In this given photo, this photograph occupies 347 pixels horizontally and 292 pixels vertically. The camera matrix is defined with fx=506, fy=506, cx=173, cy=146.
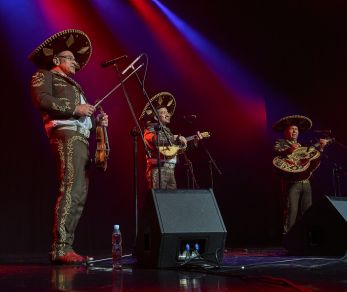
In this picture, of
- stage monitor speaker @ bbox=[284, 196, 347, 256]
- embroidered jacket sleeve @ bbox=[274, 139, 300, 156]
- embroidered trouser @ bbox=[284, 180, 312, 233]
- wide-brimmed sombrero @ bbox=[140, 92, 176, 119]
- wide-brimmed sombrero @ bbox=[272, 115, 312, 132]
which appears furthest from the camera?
wide-brimmed sombrero @ bbox=[272, 115, 312, 132]

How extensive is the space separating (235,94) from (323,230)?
5049 millimetres

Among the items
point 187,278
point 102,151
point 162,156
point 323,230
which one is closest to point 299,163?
point 162,156

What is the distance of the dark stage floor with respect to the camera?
8.71 ft

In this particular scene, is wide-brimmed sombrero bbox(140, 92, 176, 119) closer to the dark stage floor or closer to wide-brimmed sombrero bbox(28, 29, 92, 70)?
wide-brimmed sombrero bbox(28, 29, 92, 70)

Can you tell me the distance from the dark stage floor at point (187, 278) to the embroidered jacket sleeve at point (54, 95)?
131cm

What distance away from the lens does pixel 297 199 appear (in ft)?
24.2

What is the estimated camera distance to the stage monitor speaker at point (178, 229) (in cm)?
363

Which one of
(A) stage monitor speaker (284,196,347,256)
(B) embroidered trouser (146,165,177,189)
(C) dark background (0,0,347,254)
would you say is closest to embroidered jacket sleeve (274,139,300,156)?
(C) dark background (0,0,347,254)

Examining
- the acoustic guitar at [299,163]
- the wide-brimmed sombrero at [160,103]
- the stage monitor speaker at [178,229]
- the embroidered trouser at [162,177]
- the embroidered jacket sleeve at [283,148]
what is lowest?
the stage monitor speaker at [178,229]

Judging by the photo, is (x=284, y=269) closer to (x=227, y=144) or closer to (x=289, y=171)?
(x=289, y=171)

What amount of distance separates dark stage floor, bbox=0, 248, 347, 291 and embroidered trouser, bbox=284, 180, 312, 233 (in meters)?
3.37

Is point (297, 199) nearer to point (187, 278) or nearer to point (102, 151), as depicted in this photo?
point (102, 151)

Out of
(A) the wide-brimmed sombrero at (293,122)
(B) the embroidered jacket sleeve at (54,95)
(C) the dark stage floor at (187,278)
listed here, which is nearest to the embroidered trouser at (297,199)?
(A) the wide-brimmed sombrero at (293,122)

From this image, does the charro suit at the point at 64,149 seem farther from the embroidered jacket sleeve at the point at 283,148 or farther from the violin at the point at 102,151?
the embroidered jacket sleeve at the point at 283,148
